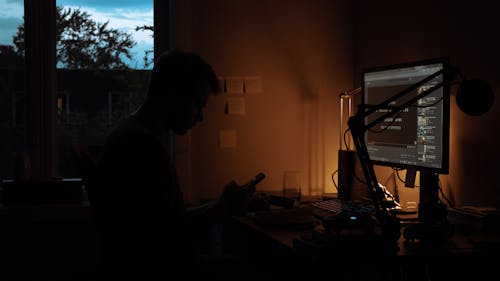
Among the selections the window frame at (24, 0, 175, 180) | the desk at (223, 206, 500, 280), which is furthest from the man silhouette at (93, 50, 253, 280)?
the window frame at (24, 0, 175, 180)

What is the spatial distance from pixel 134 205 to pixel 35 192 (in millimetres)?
1448

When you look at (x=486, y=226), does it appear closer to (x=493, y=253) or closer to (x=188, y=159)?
(x=493, y=253)

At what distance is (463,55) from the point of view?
2.43 m

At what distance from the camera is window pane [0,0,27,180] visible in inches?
125

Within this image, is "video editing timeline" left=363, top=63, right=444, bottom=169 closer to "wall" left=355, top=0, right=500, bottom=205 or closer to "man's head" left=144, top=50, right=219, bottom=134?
"wall" left=355, top=0, right=500, bottom=205

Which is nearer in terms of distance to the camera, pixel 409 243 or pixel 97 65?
pixel 409 243

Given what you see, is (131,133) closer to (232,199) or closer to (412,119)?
(232,199)

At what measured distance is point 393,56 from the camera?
9.78 feet

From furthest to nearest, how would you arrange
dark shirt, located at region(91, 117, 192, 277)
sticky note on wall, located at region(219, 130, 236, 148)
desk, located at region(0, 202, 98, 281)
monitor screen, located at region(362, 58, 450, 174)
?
1. sticky note on wall, located at region(219, 130, 236, 148)
2. desk, located at region(0, 202, 98, 281)
3. monitor screen, located at region(362, 58, 450, 174)
4. dark shirt, located at region(91, 117, 192, 277)

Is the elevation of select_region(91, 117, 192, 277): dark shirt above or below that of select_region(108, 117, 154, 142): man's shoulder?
below

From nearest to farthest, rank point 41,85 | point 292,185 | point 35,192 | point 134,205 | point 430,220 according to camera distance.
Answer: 1. point 134,205
2. point 430,220
3. point 292,185
4. point 35,192
5. point 41,85

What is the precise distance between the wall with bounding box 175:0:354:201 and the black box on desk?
1.97ft

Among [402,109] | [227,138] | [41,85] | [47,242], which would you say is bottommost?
[47,242]

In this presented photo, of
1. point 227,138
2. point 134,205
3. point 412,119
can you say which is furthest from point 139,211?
point 227,138
